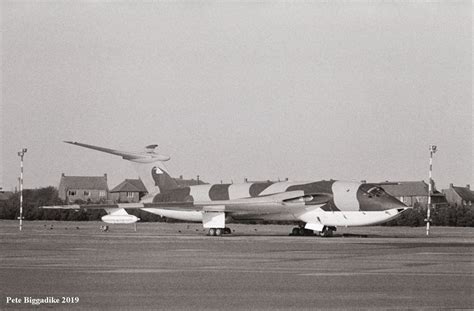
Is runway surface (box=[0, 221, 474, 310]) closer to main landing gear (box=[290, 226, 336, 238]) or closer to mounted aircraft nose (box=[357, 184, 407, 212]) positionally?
mounted aircraft nose (box=[357, 184, 407, 212])

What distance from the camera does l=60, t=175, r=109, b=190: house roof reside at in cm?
→ 15162

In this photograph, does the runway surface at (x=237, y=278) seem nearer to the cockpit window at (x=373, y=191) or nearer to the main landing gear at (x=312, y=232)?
the cockpit window at (x=373, y=191)

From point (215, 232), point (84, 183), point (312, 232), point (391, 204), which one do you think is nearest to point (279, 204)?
point (312, 232)

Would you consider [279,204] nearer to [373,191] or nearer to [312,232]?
[312,232]

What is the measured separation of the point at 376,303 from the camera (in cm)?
1491

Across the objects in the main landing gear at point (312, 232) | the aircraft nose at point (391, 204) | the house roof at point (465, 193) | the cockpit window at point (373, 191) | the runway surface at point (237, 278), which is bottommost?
the runway surface at point (237, 278)

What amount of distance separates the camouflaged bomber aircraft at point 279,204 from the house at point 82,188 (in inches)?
3825

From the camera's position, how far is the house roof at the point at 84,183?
152 m

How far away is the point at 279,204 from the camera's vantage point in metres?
47.6

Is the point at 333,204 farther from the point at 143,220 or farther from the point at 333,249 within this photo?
the point at 143,220

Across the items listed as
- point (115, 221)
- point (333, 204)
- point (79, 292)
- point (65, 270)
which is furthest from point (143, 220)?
point (79, 292)

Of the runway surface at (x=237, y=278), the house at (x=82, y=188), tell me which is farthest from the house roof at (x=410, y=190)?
the runway surface at (x=237, y=278)

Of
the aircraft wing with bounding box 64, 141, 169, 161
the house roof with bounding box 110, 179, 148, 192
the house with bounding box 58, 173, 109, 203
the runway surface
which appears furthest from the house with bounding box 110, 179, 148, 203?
the runway surface

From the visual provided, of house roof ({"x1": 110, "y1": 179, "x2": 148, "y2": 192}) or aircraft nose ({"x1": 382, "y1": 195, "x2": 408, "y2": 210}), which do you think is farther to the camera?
house roof ({"x1": 110, "y1": 179, "x2": 148, "y2": 192})
